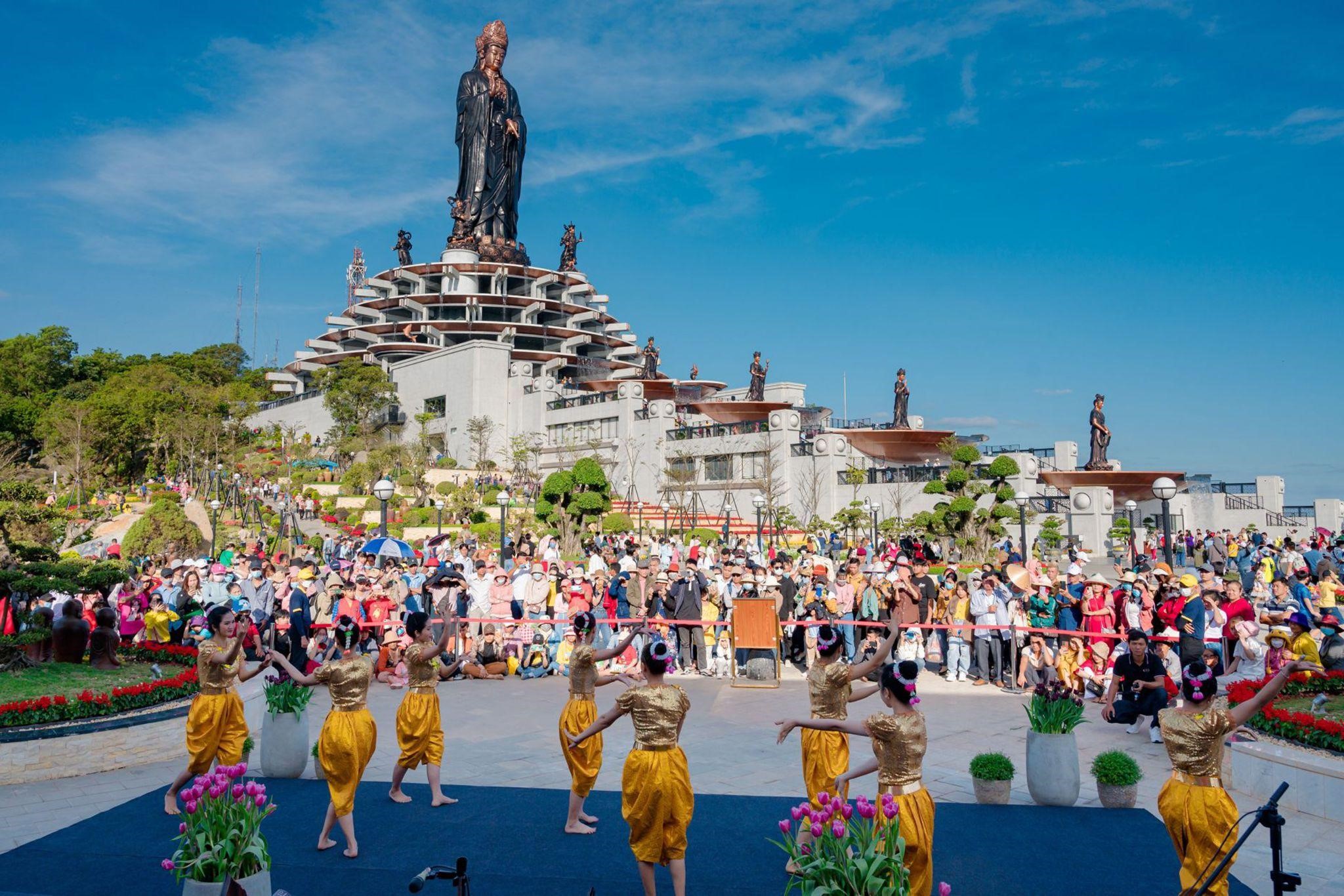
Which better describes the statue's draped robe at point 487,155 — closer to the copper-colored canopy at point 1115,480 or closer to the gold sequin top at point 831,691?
the copper-colored canopy at point 1115,480

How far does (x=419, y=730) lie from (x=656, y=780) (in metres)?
2.85

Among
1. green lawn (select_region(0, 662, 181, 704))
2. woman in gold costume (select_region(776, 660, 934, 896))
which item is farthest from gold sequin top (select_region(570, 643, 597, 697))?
green lawn (select_region(0, 662, 181, 704))

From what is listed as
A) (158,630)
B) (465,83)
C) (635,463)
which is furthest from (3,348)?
(158,630)

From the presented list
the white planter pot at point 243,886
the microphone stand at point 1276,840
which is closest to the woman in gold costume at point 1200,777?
the microphone stand at point 1276,840

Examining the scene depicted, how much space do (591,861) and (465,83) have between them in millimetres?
69289

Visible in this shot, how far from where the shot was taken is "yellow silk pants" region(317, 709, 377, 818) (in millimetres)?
6785

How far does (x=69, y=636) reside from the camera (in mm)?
11695

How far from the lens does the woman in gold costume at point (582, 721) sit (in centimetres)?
730

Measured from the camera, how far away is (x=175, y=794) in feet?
26.8

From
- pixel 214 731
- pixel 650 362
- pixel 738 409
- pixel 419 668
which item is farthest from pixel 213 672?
Answer: pixel 650 362

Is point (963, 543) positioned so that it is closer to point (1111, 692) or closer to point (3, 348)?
point (1111, 692)

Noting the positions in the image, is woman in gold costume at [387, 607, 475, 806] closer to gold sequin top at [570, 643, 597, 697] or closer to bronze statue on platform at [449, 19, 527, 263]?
gold sequin top at [570, 643, 597, 697]

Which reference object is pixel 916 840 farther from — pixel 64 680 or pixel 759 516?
pixel 759 516

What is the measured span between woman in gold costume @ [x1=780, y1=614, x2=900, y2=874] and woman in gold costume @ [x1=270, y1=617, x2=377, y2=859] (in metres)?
3.33
